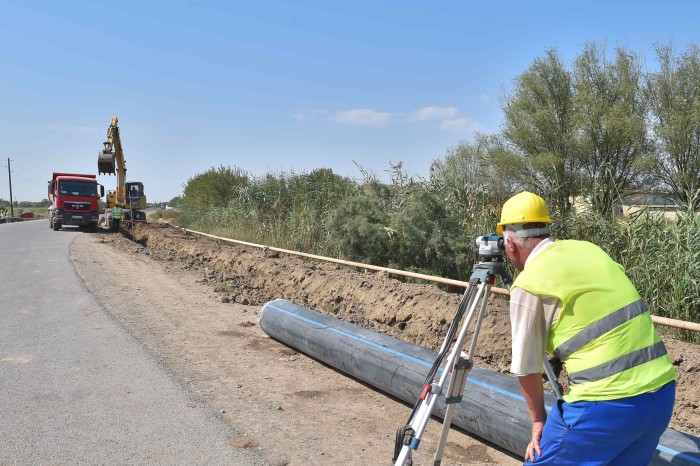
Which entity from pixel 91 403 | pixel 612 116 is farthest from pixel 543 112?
pixel 91 403

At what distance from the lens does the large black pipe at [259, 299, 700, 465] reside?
411 centimetres

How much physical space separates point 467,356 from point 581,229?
630 cm

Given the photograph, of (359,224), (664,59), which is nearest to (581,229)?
(359,224)

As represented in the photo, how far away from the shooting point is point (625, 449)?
2.30 meters

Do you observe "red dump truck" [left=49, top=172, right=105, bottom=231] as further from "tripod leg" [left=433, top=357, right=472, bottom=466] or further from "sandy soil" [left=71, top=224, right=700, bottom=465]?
"tripod leg" [left=433, top=357, right=472, bottom=466]

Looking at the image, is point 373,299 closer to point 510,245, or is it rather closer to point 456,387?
point 456,387

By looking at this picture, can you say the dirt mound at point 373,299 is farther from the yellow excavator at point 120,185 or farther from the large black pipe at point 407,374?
the yellow excavator at point 120,185

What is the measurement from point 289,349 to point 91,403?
8.21ft

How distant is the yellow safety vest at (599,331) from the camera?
2.30 meters

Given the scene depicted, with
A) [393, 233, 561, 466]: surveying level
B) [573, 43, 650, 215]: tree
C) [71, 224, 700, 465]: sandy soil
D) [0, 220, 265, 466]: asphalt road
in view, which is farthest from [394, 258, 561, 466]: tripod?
[573, 43, 650, 215]: tree

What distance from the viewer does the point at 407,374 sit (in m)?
5.12

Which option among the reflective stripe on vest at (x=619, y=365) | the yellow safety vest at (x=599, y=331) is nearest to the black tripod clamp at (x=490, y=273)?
the yellow safety vest at (x=599, y=331)

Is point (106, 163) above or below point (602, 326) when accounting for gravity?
above

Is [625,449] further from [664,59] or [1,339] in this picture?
[664,59]
